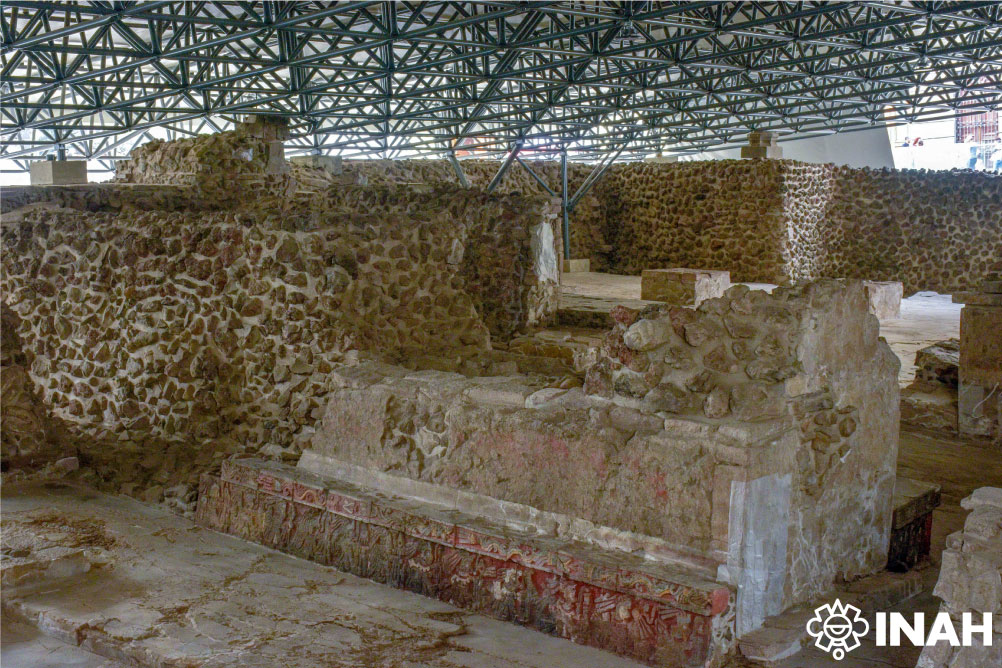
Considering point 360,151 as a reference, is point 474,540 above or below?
below

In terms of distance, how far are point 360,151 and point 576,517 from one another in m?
17.9

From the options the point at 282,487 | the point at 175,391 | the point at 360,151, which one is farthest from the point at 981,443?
the point at 360,151

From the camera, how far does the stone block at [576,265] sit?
19953mm

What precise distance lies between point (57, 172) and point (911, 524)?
1240 cm

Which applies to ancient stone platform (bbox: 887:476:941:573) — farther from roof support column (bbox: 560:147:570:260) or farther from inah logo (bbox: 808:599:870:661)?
roof support column (bbox: 560:147:570:260)

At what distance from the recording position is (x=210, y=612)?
4.69 metres

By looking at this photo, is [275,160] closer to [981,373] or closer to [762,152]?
[762,152]

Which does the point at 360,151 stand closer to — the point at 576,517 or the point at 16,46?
the point at 16,46

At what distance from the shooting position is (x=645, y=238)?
20391 mm

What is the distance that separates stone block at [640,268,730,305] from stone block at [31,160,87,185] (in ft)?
28.3

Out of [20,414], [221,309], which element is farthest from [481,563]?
[20,414]

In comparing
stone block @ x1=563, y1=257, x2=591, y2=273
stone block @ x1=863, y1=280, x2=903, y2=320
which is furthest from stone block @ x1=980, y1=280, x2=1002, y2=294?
stone block @ x1=563, y1=257, x2=591, y2=273

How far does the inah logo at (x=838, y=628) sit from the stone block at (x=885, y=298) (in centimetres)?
988

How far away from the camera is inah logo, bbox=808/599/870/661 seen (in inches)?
169
